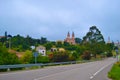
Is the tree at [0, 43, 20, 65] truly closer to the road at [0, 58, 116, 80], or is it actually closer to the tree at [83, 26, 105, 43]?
the road at [0, 58, 116, 80]

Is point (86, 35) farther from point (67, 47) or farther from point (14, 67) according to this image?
point (14, 67)

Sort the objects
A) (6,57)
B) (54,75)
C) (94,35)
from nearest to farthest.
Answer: (54,75) < (6,57) < (94,35)

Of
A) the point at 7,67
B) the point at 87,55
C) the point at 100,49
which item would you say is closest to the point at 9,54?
the point at 7,67

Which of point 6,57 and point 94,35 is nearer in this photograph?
point 6,57

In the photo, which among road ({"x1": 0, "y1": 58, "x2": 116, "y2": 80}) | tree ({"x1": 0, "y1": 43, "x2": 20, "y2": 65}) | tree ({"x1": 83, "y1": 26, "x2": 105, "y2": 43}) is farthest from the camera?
tree ({"x1": 83, "y1": 26, "x2": 105, "y2": 43})

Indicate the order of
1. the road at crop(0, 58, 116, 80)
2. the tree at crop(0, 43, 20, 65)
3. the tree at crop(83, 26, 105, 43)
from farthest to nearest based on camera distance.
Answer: the tree at crop(83, 26, 105, 43) → the tree at crop(0, 43, 20, 65) → the road at crop(0, 58, 116, 80)

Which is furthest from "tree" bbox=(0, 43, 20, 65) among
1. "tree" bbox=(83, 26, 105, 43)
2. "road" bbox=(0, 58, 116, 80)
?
"tree" bbox=(83, 26, 105, 43)

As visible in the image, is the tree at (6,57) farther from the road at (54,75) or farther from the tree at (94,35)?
the tree at (94,35)

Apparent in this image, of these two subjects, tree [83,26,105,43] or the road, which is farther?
tree [83,26,105,43]

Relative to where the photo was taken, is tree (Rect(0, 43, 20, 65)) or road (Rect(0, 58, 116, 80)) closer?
road (Rect(0, 58, 116, 80))

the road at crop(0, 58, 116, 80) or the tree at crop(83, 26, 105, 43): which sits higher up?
the tree at crop(83, 26, 105, 43)

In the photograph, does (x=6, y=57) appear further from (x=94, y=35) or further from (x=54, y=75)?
(x=94, y=35)

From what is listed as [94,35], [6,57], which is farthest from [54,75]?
[94,35]

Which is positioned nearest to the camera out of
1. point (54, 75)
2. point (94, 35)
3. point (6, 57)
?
point (54, 75)
